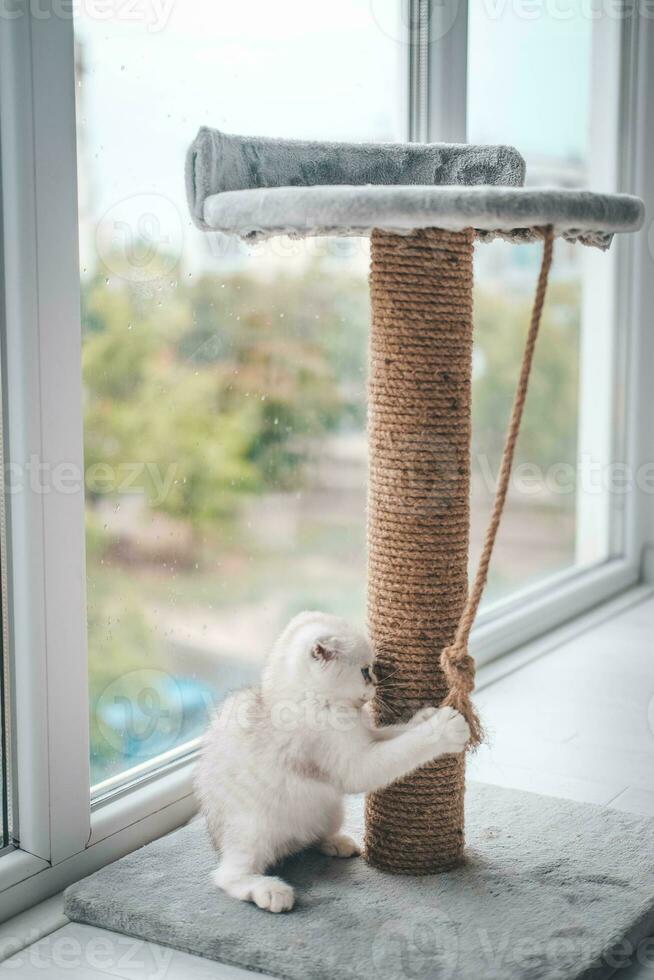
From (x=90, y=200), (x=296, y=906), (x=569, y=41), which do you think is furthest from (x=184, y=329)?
(x=569, y=41)

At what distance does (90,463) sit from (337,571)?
81 centimetres

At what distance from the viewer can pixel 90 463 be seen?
167 centimetres

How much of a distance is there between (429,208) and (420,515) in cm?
41

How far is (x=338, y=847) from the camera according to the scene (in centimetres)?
158

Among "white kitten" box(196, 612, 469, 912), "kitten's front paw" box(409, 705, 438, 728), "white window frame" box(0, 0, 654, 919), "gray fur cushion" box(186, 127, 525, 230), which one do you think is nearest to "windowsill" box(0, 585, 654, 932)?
"white window frame" box(0, 0, 654, 919)

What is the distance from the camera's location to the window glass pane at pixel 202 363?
5.54 feet

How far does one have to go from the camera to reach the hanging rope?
1313 millimetres

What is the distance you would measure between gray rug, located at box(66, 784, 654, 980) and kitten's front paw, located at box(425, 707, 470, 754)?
7.6 inches

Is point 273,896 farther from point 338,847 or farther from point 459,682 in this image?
point 459,682

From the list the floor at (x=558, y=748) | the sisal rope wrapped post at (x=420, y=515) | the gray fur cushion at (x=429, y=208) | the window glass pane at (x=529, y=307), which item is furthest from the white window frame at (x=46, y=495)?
the window glass pane at (x=529, y=307)

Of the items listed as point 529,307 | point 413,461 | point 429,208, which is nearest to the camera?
point 429,208

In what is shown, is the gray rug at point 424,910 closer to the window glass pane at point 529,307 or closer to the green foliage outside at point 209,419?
the green foliage outside at point 209,419

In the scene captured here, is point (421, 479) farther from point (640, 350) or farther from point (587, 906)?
point (640, 350)

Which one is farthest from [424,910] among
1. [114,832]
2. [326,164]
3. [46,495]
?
[326,164]
